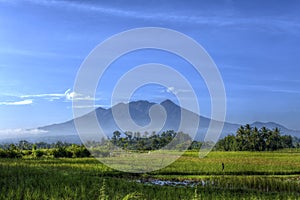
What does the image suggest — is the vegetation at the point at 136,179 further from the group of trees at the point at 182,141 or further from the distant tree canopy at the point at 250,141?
the distant tree canopy at the point at 250,141

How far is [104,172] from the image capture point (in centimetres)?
1627

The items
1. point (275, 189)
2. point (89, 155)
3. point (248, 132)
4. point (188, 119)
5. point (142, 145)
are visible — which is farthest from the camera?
point (248, 132)

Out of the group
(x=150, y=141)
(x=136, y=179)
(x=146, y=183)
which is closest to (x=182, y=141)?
(x=150, y=141)

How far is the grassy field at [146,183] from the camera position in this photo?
9.14m

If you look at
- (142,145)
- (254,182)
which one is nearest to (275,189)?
(254,182)

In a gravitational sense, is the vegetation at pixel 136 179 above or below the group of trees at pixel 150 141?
below

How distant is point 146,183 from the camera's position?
13.4 metres

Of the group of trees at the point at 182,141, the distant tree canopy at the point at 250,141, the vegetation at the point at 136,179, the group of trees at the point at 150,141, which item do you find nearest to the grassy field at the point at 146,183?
the vegetation at the point at 136,179

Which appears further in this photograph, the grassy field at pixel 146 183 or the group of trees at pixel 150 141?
the group of trees at pixel 150 141

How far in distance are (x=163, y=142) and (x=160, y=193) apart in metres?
36.4

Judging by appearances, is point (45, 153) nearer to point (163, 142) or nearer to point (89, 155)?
point (89, 155)

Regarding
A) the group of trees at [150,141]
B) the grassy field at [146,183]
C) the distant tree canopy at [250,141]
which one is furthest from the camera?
the distant tree canopy at [250,141]

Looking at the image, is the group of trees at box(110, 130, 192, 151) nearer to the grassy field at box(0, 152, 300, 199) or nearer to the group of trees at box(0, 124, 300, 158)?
the group of trees at box(0, 124, 300, 158)

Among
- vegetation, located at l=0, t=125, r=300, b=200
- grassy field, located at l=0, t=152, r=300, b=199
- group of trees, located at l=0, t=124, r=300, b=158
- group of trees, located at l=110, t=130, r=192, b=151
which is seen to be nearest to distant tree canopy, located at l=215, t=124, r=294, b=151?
group of trees, located at l=0, t=124, r=300, b=158
